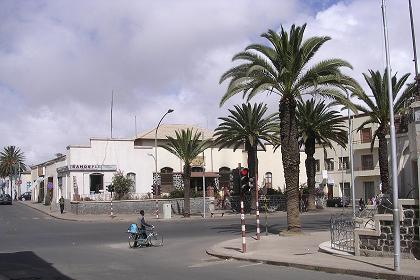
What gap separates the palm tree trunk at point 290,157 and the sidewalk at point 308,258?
148cm

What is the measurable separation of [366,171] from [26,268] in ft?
207

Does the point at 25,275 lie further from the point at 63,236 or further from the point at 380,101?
the point at 380,101

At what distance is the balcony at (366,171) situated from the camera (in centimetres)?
7206

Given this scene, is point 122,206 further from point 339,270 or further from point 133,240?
point 339,270

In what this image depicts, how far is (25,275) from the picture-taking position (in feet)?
46.9

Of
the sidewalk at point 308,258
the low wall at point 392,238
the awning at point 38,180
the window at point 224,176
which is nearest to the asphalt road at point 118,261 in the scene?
the sidewalk at point 308,258

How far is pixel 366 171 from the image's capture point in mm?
73375

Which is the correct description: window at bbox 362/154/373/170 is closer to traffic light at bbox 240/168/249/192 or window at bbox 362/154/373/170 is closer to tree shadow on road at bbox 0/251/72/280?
traffic light at bbox 240/168/249/192

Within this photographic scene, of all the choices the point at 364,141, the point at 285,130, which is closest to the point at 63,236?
the point at 285,130

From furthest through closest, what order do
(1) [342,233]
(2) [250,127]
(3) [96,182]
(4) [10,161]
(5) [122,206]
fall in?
1. (4) [10,161]
2. (3) [96,182]
3. (5) [122,206]
4. (2) [250,127]
5. (1) [342,233]

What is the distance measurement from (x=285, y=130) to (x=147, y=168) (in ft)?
114

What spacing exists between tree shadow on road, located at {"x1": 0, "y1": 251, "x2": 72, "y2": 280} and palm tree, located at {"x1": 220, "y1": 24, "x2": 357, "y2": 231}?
11.4m

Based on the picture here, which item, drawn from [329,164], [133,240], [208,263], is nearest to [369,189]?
[329,164]

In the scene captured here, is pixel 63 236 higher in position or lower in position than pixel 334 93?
lower
